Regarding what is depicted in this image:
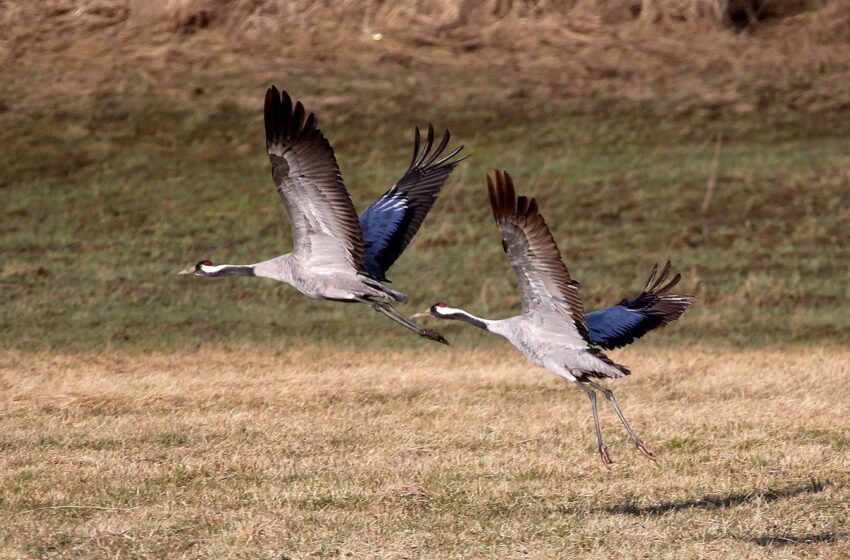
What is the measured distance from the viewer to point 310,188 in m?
9.49

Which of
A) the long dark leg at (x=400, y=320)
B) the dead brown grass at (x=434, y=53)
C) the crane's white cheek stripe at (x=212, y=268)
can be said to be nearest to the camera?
the long dark leg at (x=400, y=320)

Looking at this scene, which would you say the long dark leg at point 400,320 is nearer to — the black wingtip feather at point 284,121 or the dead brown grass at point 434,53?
the black wingtip feather at point 284,121

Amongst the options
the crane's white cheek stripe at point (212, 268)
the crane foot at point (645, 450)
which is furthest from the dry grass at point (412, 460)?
the crane's white cheek stripe at point (212, 268)

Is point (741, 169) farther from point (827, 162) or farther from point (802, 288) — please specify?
point (802, 288)

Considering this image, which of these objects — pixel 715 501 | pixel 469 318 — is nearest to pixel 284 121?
pixel 469 318

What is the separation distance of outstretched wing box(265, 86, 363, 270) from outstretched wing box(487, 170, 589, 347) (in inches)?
52.2

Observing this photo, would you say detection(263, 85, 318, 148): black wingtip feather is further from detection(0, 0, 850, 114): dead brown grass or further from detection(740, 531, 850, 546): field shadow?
detection(0, 0, 850, 114): dead brown grass

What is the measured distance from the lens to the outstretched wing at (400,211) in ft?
34.7

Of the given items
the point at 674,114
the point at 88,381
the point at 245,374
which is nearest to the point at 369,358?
the point at 245,374

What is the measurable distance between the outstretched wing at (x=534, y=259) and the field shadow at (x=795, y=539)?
155cm

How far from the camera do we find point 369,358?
50.1ft

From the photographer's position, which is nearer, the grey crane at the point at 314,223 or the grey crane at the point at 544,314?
the grey crane at the point at 544,314

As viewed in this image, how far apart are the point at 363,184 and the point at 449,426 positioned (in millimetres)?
12380

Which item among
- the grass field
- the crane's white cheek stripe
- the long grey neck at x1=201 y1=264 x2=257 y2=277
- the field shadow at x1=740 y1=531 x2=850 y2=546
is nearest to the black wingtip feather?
the long grey neck at x1=201 y1=264 x2=257 y2=277
